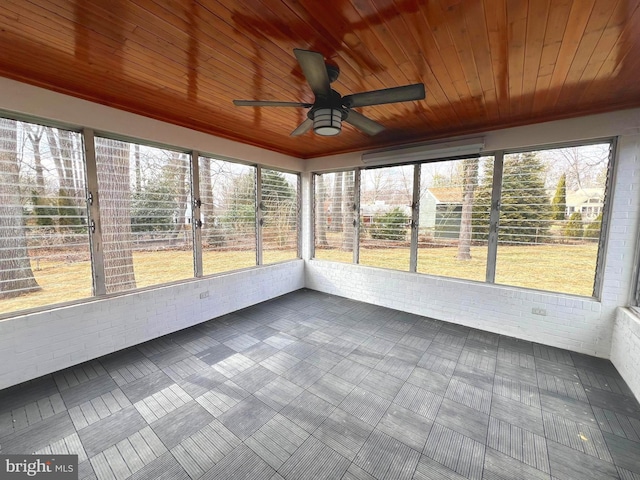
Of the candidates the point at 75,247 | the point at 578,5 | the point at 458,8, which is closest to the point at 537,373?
the point at 578,5

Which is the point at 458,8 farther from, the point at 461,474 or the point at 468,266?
the point at 468,266

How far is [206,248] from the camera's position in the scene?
134 inches

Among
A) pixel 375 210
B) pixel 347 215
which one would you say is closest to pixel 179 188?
pixel 347 215

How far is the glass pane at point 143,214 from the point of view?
8.48 ft

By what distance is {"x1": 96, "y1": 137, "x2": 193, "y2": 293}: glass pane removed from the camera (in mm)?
2586

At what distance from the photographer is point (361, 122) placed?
204 cm

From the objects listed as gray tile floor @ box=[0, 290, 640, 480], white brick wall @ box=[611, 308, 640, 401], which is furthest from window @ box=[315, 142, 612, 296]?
→ gray tile floor @ box=[0, 290, 640, 480]

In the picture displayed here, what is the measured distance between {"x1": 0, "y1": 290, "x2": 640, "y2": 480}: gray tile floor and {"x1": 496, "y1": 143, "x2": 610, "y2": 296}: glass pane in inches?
32.3

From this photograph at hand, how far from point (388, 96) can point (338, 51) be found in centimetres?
44

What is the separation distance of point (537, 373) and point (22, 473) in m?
3.74

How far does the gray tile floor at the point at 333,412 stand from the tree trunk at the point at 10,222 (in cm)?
88

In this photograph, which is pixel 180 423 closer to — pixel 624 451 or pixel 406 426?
pixel 406 426

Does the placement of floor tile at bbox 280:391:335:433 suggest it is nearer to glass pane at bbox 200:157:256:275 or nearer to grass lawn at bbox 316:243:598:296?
glass pane at bbox 200:157:256:275

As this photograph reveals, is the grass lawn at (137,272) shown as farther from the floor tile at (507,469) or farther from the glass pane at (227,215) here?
the floor tile at (507,469)
